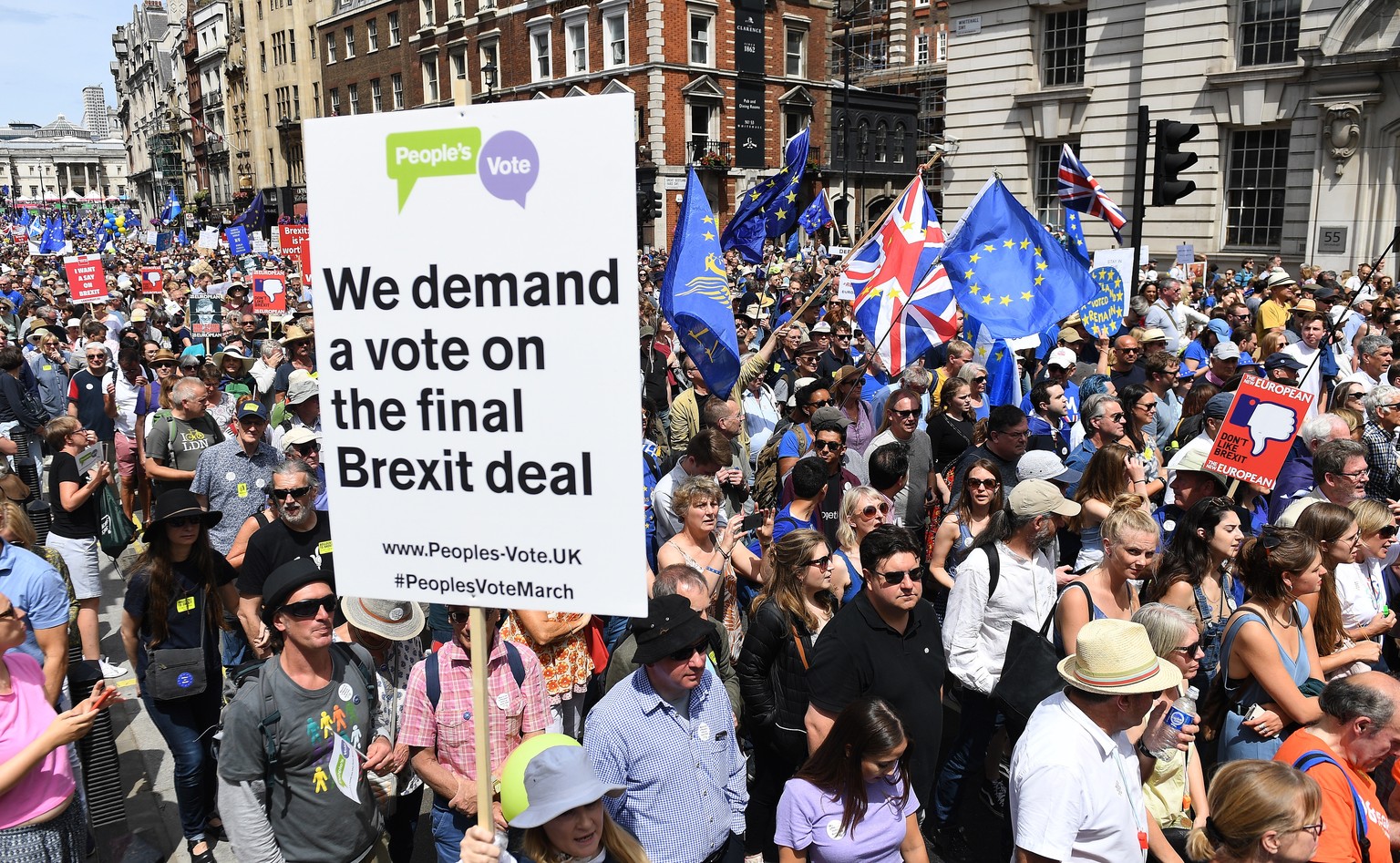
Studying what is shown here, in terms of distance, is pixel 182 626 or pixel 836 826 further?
pixel 182 626

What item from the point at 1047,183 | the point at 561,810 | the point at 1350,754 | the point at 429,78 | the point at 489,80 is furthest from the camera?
the point at 429,78

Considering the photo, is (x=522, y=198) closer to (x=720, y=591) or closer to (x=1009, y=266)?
(x=720, y=591)

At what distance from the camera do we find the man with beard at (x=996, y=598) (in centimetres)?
433

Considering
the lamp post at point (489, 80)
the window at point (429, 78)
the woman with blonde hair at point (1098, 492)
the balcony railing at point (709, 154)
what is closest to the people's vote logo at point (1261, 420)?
the woman with blonde hair at point (1098, 492)

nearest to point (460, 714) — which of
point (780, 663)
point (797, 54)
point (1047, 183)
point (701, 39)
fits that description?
point (780, 663)

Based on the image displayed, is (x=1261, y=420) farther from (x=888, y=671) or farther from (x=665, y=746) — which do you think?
(x=665, y=746)

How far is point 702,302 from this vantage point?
7.41 meters

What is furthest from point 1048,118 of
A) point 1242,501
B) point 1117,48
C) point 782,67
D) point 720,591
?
point 720,591

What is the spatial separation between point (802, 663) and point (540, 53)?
44.4m

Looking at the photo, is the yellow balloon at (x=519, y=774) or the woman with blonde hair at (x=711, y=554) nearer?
the yellow balloon at (x=519, y=774)

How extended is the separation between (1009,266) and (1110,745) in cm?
609

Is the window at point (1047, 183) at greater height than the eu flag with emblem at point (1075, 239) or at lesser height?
greater

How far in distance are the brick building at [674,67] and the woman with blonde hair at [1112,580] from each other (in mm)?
32623

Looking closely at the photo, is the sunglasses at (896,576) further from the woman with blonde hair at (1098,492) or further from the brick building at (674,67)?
the brick building at (674,67)
